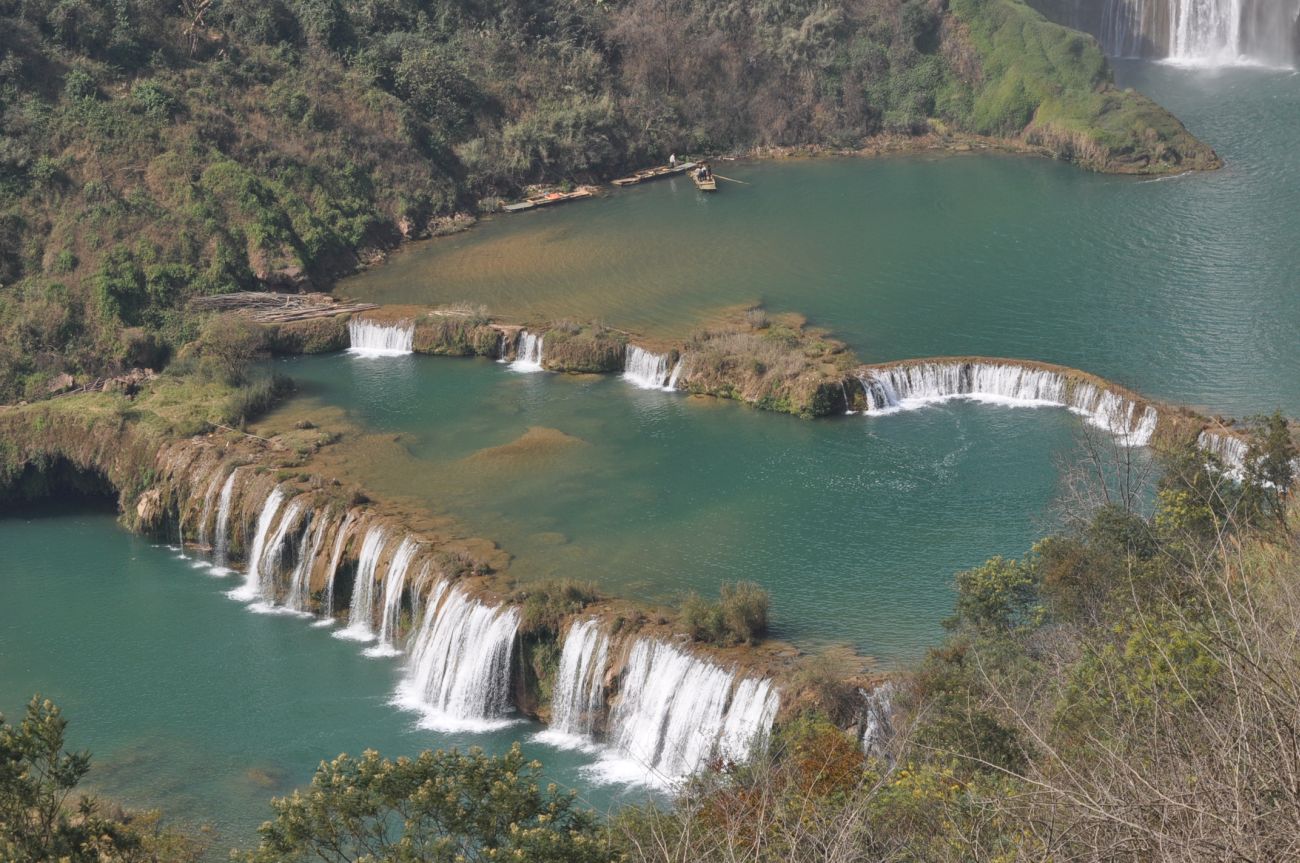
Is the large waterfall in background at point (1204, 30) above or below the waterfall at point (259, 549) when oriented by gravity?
above

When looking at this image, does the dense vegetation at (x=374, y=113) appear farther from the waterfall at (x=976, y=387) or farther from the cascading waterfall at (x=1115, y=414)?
the cascading waterfall at (x=1115, y=414)

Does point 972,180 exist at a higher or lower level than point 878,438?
higher

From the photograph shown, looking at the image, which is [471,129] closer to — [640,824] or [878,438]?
[878,438]

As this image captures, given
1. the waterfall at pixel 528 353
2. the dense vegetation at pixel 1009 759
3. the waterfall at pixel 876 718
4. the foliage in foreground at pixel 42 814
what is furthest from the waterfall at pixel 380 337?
the foliage in foreground at pixel 42 814

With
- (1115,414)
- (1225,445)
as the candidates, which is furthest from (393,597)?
(1225,445)

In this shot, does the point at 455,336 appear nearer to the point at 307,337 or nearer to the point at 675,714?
the point at 307,337

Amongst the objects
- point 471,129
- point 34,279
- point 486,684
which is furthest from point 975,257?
point 34,279
